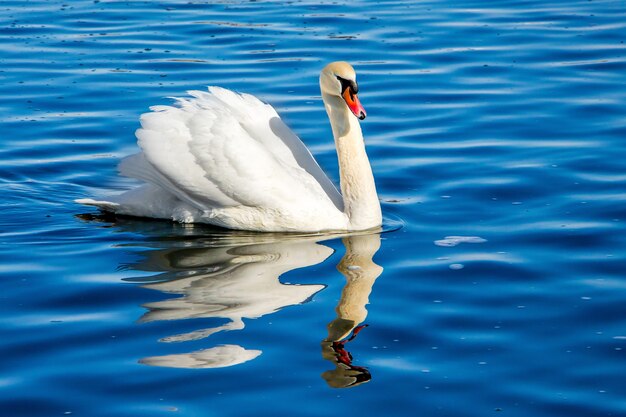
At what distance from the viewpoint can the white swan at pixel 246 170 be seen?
10164 mm

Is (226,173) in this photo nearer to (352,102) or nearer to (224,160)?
(224,160)

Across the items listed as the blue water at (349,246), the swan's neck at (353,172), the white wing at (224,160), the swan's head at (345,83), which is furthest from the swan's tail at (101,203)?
the swan's head at (345,83)

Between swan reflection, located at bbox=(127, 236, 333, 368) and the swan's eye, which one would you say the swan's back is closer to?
swan reflection, located at bbox=(127, 236, 333, 368)

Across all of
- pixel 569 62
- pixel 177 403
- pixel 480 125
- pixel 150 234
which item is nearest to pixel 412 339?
pixel 177 403

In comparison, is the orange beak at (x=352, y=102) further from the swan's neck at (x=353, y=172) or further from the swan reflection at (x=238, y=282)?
the swan reflection at (x=238, y=282)

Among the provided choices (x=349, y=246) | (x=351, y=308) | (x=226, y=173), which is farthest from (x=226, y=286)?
(x=226, y=173)

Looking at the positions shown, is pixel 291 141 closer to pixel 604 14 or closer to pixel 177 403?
pixel 177 403

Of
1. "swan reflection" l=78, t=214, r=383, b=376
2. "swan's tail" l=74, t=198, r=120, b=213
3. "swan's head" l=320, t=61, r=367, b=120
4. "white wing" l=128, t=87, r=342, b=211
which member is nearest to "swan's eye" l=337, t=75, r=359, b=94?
"swan's head" l=320, t=61, r=367, b=120

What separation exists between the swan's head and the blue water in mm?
1013

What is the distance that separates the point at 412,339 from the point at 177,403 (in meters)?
1.59

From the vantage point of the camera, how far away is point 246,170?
10.1 m

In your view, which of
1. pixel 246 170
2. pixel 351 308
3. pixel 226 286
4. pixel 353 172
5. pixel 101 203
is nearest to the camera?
pixel 351 308

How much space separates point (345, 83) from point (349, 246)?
1.27 meters

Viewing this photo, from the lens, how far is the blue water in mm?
7301
